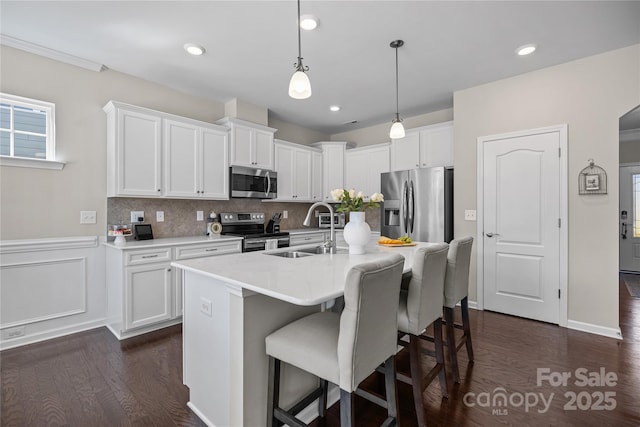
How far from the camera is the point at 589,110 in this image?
293cm

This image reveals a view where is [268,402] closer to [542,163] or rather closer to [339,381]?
[339,381]

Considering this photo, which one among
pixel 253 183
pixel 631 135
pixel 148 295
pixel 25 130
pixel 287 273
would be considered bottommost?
pixel 148 295

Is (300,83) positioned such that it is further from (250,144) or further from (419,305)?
(250,144)

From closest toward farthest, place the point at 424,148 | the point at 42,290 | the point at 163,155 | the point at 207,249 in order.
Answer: the point at 42,290
the point at 163,155
the point at 207,249
the point at 424,148

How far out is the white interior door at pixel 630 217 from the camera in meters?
5.20

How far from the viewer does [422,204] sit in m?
3.90

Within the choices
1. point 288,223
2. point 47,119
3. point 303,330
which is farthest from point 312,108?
point 303,330

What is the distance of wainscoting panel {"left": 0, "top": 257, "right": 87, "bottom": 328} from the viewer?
8.52 feet

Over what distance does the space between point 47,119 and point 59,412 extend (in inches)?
103

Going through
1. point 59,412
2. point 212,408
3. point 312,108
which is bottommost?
point 59,412

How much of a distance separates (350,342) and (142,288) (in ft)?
8.38

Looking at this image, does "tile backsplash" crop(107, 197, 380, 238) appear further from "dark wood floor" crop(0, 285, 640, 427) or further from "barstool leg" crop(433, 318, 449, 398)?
"barstool leg" crop(433, 318, 449, 398)

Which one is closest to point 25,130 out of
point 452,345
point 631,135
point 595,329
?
point 452,345

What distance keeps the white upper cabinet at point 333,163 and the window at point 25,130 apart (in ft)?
11.9
